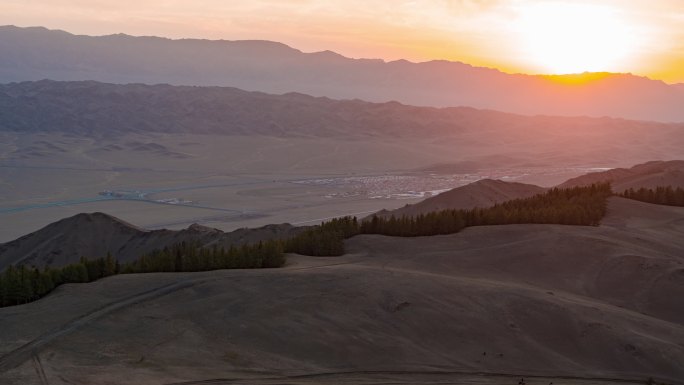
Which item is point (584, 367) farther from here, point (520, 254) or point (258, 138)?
point (258, 138)

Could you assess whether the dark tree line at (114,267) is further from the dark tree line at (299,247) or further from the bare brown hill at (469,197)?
the bare brown hill at (469,197)

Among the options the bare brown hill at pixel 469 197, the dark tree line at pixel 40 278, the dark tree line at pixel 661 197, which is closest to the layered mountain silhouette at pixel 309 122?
the bare brown hill at pixel 469 197

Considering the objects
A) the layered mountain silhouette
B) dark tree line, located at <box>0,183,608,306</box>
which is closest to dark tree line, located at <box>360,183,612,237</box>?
dark tree line, located at <box>0,183,608,306</box>

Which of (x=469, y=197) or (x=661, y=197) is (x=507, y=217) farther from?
(x=469, y=197)

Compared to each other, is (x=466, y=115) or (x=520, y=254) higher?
(x=466, y=115)

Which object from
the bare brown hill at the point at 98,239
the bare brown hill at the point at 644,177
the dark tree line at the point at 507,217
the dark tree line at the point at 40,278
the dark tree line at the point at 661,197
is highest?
the bare brown hill at the point at 644,177

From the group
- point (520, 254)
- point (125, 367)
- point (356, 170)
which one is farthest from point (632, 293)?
point (356, 170)
